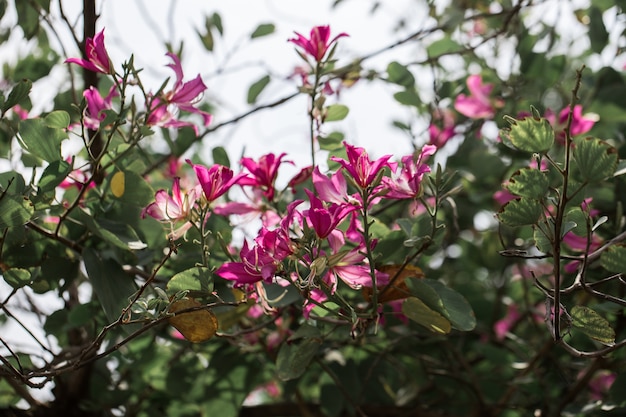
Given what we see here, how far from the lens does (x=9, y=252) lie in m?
0.89

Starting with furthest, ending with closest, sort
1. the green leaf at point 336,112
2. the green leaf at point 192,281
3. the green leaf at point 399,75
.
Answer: the green leaf at point 399,75 < the green leaf at point 336,112 < the green leaf at point 192,281

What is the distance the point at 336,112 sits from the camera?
38.7 inches

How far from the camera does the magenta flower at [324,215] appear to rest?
2.33 feet

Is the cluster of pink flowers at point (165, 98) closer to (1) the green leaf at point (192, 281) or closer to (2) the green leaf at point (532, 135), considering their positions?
(1) the green leaf at point (192, 281)

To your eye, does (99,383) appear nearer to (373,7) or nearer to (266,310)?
(266,310)

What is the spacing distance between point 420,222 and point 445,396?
1.95ft

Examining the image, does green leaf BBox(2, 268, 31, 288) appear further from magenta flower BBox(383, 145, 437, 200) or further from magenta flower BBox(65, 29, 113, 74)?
magenta flower BBox(383, 145, 437, 200)

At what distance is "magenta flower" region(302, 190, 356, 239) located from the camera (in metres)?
0.71

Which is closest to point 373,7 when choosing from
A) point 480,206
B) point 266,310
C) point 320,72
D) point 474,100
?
point 474,100

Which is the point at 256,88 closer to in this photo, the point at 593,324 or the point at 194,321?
the point at 194,321

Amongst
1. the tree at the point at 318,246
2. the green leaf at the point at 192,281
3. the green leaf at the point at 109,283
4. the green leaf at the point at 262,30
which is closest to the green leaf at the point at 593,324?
the tree at the point at 318,246

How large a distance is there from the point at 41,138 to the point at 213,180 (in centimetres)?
21

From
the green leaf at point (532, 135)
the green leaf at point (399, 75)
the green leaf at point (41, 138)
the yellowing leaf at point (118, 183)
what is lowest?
the green leaf at point (532, 135)

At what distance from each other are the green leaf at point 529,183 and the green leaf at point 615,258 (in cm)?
14
